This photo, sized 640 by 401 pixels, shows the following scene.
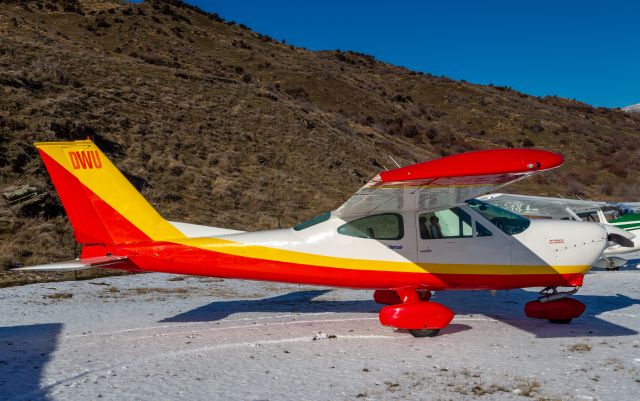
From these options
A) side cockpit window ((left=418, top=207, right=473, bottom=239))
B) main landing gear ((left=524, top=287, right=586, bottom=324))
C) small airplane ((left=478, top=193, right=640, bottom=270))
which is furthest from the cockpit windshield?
small airplane ((left=478, top=193, right=640, bottom=270))

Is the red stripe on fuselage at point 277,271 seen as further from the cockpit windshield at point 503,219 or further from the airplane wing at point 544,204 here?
the airplane wing at point 544,204

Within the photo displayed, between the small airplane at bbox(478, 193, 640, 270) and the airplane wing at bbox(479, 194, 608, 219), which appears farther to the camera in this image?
the airplane wing at bbox(479, 194, 608, 219)

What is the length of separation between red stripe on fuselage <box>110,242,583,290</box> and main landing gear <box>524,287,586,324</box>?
19 cm

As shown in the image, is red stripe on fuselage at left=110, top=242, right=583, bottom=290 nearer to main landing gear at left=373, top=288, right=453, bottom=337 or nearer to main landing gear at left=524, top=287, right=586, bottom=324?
main landing gear at left=524, top=287, right=586, bottom=324

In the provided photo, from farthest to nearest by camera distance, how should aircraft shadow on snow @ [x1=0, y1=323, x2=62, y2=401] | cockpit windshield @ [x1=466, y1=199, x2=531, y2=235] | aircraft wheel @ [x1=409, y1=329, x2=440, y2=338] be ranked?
cockpit windshield @ [x1=466, y1=199, x2=531, y2=235] → aircraft wheel @ [x1=409, y1=329, x2=440, y2=338] → aircraft shadow on snow @ [x1=0, y1=323, x2=62, y2=401]

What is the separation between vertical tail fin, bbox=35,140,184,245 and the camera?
7.72m

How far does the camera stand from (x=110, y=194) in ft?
26.3

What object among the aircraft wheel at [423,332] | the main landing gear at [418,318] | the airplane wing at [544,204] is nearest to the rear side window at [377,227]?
the main landing gear at [418,318]

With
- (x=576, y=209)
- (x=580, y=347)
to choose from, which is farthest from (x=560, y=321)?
(x=576, y=209)

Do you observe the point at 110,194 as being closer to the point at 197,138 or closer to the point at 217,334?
the point at 217,334

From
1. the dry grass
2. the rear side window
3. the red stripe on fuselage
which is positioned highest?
the rear side window

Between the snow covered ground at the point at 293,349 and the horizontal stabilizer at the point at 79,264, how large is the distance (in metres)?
0.93

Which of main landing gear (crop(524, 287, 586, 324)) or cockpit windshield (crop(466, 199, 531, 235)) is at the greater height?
cockpit windshield (crop(466, 199, 531, 235))

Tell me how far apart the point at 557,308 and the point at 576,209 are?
847 cm
